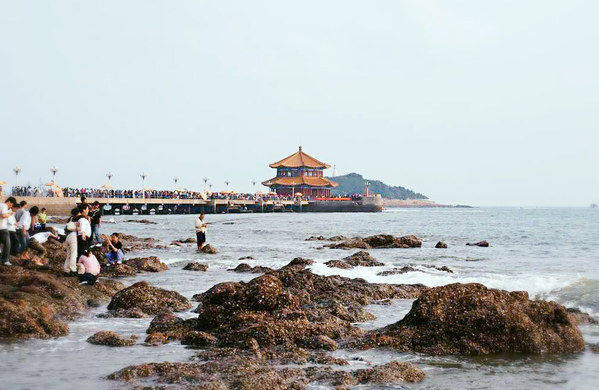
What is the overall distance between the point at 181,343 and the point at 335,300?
13.0 ft

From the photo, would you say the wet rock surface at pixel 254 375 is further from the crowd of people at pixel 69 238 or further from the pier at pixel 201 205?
the pier at pixel 201 205

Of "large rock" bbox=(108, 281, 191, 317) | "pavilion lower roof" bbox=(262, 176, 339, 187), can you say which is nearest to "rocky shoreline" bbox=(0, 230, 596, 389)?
"large rock" bbox=(108, 281, 191, 317)

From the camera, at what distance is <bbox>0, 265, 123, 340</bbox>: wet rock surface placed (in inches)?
368

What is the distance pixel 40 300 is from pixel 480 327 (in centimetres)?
769

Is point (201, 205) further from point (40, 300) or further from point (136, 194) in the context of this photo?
point (40, 300)

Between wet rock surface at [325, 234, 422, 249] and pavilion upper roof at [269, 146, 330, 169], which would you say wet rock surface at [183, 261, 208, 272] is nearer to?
wet rock surface at [325, 234, 422, 249]

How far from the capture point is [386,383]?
701 centimetres

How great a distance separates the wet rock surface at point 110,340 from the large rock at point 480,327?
3.66m

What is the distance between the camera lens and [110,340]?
8.96 metres

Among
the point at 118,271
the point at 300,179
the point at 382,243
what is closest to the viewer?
the point at 118,271

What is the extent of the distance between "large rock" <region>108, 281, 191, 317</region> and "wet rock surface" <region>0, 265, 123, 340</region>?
725 mm

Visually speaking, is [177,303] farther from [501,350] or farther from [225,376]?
[501,350]

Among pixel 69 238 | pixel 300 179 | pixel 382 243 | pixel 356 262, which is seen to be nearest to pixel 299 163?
pixel 300 179

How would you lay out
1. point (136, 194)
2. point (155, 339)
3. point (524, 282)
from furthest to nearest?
point (136, 194) < point (524, 282) < point (155, 339)
